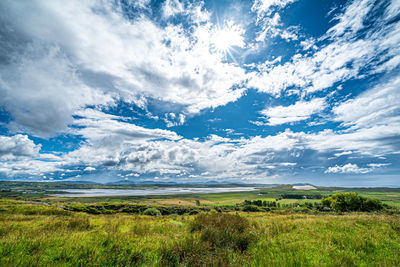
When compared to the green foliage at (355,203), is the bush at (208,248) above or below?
above

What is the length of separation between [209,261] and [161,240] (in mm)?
3359

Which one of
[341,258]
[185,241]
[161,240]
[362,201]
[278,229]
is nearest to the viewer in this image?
[341,258]

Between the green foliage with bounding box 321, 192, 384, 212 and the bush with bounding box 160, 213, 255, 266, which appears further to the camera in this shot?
the green foliage with bounding box 321, 192, 384, 212

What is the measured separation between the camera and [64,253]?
5168 mm

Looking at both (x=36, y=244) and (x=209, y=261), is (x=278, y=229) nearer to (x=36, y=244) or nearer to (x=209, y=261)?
(x=209, y=261)

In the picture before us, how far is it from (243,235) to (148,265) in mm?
4532

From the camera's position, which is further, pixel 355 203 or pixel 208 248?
pixel 355 203

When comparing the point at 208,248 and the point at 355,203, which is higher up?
the point at 208,248

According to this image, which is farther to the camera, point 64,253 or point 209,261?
point 64,253

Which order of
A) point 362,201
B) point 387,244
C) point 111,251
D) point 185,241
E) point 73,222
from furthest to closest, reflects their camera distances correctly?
point 362,201 < point 73,222 < point 387,244 < point 185,241 < point 111,251

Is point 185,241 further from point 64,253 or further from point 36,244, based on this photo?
point 36,244

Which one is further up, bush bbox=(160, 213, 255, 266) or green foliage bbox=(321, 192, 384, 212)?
bush bbox=(160, 213, 255, 266)

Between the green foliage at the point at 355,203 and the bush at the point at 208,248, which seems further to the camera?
the green foliage at the point at 355,203

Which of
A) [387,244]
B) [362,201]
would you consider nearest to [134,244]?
[387,244]
